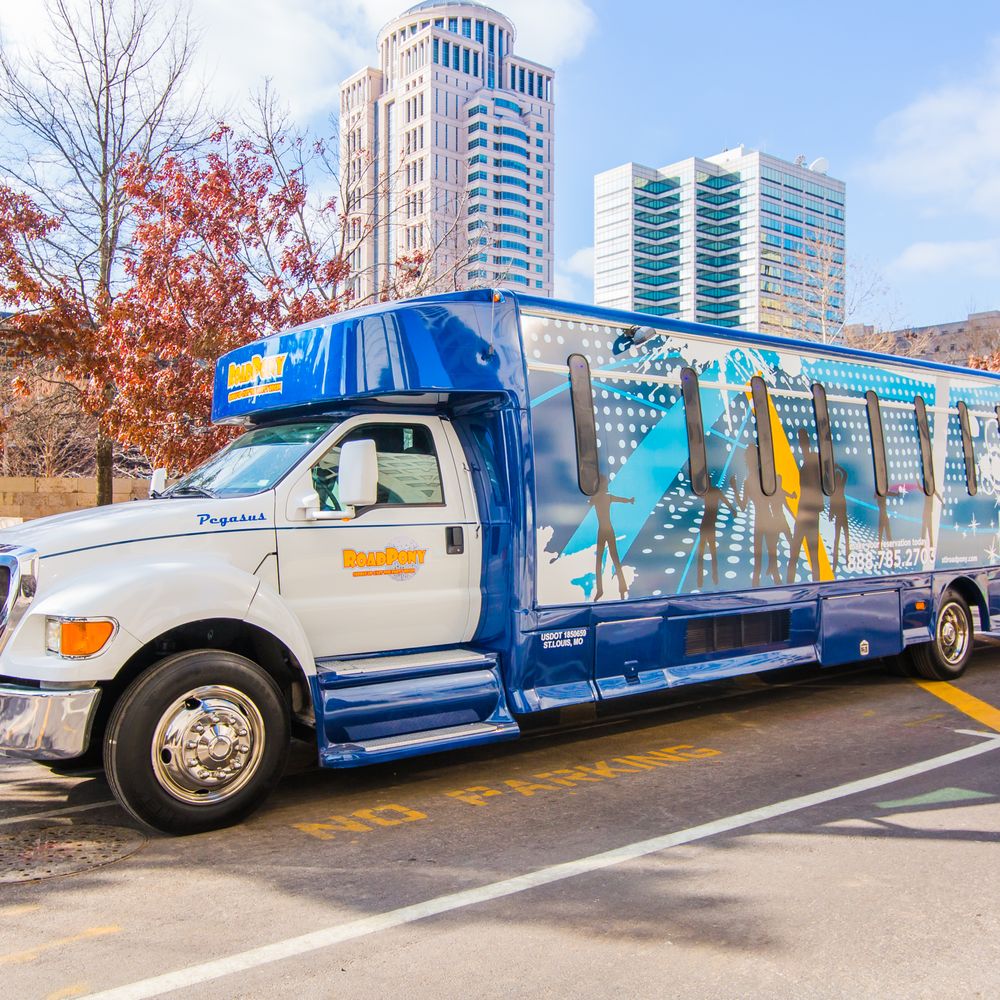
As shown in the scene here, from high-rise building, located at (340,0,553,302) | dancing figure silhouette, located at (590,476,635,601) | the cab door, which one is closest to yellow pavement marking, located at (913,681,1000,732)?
dancing figure silhouette, located at (590,476,635,601)

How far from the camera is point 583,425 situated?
7.02 meters

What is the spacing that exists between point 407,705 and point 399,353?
214cm

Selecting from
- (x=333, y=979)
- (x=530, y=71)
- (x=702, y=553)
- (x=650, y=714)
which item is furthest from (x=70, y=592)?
(x=530, y=71)

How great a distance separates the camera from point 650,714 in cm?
859

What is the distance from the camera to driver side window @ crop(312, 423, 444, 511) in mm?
6191

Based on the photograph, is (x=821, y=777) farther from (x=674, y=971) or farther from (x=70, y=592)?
(x=70, y=592)

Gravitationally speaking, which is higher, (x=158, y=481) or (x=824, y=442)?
(x=824, y=442)

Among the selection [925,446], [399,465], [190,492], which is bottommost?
[190,492]

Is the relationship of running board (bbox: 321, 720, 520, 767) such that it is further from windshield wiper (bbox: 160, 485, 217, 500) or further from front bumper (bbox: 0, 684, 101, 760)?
Answer: windshield wiper (bbox: 160, 485, 217, 500)

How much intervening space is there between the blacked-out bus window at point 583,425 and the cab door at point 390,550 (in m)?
0.81

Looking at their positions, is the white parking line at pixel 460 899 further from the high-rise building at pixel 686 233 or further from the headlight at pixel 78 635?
the high-rise building at pixel 686 233

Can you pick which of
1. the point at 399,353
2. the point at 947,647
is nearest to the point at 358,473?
the point at 399,353

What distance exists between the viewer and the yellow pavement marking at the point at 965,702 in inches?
320

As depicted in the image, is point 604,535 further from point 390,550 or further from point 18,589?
point 18,589
